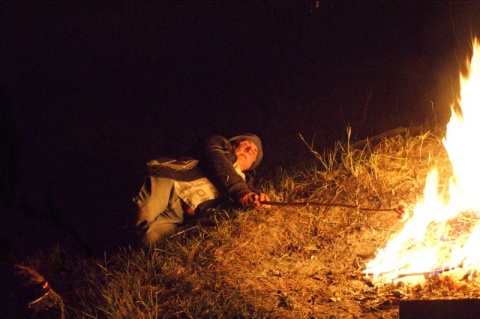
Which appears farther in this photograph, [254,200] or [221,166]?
[221,166]

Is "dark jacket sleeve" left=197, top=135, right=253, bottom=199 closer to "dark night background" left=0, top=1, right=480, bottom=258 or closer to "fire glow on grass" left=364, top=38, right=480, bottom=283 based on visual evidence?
"dark night background" left=0, top=1, right=480, bottom=258

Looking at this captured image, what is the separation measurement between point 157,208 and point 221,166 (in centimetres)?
72

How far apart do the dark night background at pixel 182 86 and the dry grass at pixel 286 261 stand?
79 centimetres

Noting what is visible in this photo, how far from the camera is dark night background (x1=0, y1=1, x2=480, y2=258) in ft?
17.7

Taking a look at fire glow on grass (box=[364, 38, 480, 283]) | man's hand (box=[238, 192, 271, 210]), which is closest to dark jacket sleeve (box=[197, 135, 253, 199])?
man's hand (box=[238, 192, 271, 210])

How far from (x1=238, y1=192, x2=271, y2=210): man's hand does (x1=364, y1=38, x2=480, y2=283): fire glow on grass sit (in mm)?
1002

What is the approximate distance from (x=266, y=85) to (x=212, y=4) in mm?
4108

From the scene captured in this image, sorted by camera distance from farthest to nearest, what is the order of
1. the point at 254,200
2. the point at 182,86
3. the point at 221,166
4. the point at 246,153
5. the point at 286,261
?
1. the point at 182,86
2. the point at 246,153
3. the point at 221,166
4. the point at 254,200
5. the point at 286,261

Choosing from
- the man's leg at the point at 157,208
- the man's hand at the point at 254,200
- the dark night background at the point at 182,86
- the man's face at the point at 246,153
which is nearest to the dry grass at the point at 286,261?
the man's hand at the point at 254,200

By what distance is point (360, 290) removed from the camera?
3088mm

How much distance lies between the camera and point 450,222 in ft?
11.7

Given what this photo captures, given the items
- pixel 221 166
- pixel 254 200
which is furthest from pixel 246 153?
pixel 254 200

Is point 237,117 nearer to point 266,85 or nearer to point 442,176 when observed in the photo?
point 266,85

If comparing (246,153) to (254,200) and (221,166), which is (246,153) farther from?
(254,200)
